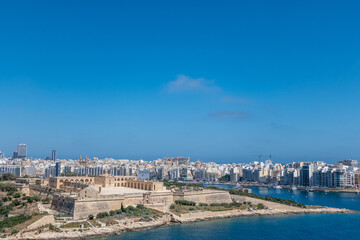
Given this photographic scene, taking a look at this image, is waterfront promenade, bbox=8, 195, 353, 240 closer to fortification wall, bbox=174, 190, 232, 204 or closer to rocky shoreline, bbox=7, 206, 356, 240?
rocky shoreline, bbox=7, 206, 356, 240

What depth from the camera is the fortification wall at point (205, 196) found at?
78.4 ft

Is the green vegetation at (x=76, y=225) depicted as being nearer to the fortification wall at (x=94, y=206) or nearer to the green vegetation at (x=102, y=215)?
the fortification wall at (x=94, y=206)

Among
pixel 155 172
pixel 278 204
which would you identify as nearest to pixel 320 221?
pixel 278 204

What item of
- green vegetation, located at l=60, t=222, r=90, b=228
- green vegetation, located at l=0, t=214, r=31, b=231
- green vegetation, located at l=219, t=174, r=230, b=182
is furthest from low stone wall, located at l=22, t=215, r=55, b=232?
green vegetation, located at l=219, t=174, r=230, b=182

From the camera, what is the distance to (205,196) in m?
25.1

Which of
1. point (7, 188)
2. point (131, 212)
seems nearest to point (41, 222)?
point (131, 212)

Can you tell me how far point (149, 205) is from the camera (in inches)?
853

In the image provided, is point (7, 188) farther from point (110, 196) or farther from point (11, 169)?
point (11, 169)

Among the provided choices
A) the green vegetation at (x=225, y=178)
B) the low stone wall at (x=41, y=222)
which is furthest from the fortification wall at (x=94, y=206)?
the green vegetation at (x=225, y=178)

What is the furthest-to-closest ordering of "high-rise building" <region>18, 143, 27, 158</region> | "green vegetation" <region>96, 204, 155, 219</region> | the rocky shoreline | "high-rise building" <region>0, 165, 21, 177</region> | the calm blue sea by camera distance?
"high-rise building" <region>18, 143, 27, 158</region>, "high-rise building" <region>0, 165, 21, 177</region>, "green vegetation" <region>96, 204, 155, 219</region>, the calm blue sea, the rocky shoreline

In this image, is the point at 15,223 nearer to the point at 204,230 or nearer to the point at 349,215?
the point at 204,230

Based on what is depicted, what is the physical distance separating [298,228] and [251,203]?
6263mm

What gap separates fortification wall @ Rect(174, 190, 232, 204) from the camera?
941 inches

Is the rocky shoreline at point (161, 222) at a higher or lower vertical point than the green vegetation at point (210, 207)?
lower
